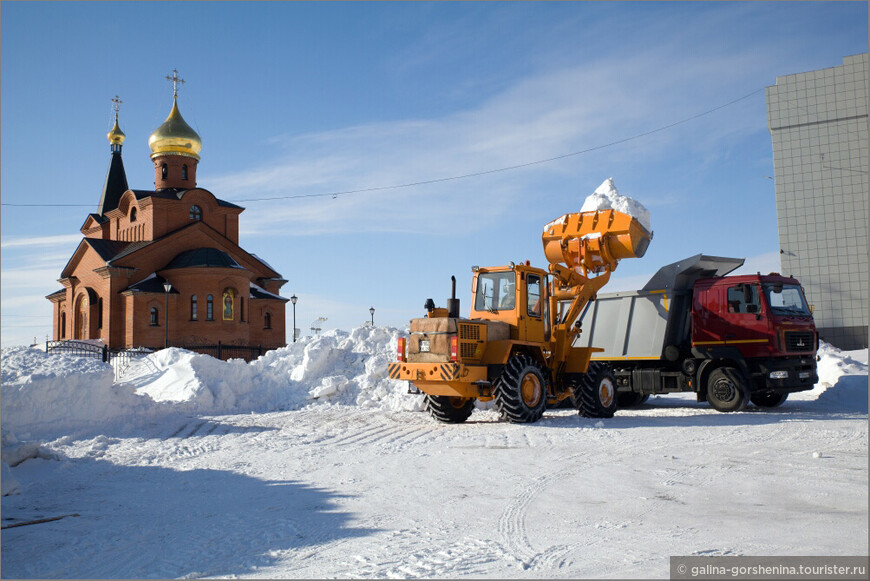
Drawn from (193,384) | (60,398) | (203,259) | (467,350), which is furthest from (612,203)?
(203,259)

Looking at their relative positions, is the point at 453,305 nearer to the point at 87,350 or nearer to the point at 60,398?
the point at 60,398

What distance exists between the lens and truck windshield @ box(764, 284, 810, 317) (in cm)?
1505

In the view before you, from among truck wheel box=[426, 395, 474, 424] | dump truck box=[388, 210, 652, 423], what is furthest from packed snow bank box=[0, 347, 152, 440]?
truck wheel box=[426, 395, 474, 424]

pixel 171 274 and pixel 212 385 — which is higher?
pixel 171 274

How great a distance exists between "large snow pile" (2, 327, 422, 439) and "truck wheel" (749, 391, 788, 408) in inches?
292

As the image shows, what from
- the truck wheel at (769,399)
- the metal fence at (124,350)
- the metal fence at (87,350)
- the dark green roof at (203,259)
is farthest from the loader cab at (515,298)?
the dark green roof at (203,259)

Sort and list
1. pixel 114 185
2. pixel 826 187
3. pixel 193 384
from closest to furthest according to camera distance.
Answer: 1. pixel 193 384
2. pixel 826 187
3. pixel 114 185

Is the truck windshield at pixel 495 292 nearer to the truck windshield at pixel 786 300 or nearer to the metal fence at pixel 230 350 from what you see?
the truck windshield at pixel 786 300

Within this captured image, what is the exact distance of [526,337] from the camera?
45.5 feet

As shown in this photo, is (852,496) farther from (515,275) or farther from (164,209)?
(164,209)

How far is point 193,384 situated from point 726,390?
12.3m

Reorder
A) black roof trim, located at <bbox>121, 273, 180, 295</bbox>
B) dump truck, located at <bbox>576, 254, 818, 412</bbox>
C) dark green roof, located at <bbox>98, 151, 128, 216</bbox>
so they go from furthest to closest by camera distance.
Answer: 1. dark green roof, located at <bbox>98, 151, 128, 216</bbox>
2. black roof trim, located at <bbox>121, 273, 180, 295</bbox>
3. dump truck, located at <bbox>576, 254, 818, 412</bbox>

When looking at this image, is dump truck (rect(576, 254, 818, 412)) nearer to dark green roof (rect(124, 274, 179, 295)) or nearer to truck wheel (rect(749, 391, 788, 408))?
truck wheel (rect(749, 391, 788, 408))

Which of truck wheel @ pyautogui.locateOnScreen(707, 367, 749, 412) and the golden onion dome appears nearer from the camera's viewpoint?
truck wheel @ pyautogui.locateOnScreen(707, 367, 749, 412)
